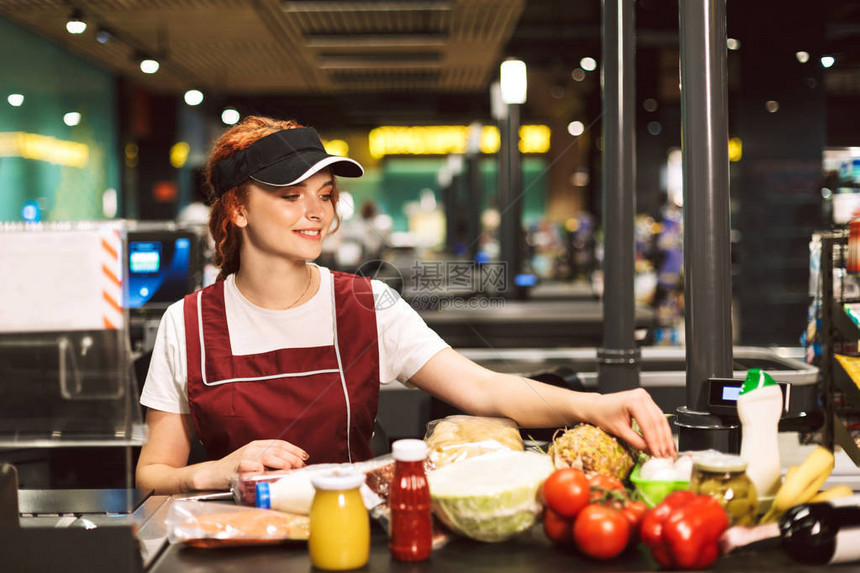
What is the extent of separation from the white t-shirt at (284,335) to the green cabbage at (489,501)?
778 millimetres

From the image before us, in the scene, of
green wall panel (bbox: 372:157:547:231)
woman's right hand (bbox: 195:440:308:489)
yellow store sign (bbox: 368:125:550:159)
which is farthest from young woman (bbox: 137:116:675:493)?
green wall panel (bbox: 372:157:547:231)

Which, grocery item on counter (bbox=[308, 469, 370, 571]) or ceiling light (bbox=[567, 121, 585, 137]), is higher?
ceiling light (bbox=[567, 121, 585, 137])

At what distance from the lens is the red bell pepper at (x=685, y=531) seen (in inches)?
45.8

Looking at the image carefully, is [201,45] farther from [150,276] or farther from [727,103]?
[727,103]

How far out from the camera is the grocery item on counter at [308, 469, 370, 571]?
1.19m

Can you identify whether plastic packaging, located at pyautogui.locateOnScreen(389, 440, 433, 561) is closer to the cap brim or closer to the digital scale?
the digital scale

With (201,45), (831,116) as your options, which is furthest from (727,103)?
(201,45)

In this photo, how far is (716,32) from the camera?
1.88m

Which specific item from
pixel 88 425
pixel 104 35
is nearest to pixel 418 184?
pixel 104 35

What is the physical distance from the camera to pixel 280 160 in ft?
6.33

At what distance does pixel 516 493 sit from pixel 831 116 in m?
6.42

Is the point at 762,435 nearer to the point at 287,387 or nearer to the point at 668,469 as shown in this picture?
the point at 668,469

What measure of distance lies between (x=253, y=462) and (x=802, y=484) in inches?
37.7

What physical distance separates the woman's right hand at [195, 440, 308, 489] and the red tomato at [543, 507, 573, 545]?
0.51 metres
